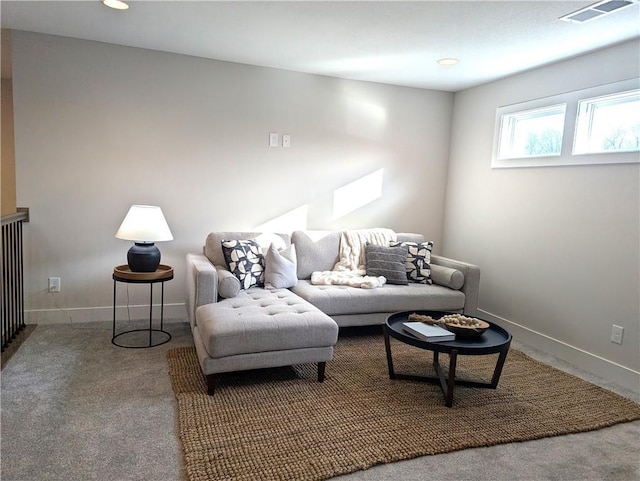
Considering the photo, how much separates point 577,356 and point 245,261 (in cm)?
265

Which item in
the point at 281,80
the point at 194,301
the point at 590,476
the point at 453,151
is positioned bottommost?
the point at 590,476

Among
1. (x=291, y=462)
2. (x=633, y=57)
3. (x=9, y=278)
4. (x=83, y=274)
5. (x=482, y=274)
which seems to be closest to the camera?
(x=291, y=462)

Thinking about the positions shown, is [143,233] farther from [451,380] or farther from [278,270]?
[451,380]

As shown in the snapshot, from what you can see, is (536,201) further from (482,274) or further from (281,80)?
(281,80)

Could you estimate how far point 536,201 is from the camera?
3789 mm

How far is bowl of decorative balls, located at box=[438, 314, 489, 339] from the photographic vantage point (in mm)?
2588

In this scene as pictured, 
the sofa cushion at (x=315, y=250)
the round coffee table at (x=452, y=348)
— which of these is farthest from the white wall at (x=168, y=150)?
the round coffee table at (x=452, y=348)

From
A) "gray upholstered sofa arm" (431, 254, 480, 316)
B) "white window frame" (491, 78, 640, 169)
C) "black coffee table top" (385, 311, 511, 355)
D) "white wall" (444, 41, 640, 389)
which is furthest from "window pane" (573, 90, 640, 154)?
"black coffee table top" (385, 311, 511, 355)

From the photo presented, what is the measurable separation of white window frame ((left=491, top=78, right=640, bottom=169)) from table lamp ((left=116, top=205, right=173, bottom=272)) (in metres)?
3.06

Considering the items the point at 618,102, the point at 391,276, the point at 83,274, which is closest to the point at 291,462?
the point at 391,276

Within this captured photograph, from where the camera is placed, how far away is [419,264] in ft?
13.0

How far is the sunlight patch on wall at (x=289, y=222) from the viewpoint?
425 cm

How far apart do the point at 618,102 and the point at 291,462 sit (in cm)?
327

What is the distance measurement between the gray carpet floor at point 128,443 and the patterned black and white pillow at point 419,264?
1.66 meters
